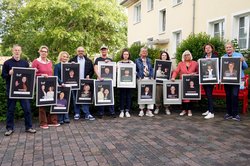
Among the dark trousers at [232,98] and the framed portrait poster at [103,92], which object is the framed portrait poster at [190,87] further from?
the framed portrait poster at [103,92]

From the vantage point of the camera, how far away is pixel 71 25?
32.8 m

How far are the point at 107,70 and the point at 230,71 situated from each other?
129 inches

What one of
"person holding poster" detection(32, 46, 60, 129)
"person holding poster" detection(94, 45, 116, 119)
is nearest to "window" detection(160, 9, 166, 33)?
"person holding poster" detection(94, 45, 116, 119)

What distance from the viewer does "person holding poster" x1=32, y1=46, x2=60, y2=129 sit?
7003mm

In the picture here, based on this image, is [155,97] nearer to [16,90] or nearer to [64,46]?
[16,90]

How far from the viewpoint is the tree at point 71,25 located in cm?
3056

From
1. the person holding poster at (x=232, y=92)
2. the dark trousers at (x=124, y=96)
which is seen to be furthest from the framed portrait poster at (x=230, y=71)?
the dark trousers at (x=124, y=96)

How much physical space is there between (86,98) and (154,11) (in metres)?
18.0

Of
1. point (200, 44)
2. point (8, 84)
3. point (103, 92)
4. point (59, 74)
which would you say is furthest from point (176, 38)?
point (8, 84)

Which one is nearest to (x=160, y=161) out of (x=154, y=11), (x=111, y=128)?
(x=111, y=128)

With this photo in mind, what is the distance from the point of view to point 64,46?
31484mm

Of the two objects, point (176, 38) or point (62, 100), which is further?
point (176, 38)

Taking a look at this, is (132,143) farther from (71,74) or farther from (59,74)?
(59,74)

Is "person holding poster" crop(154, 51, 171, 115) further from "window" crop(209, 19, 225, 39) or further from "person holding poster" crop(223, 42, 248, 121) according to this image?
"window" crop(209, 19, 225, 39)
